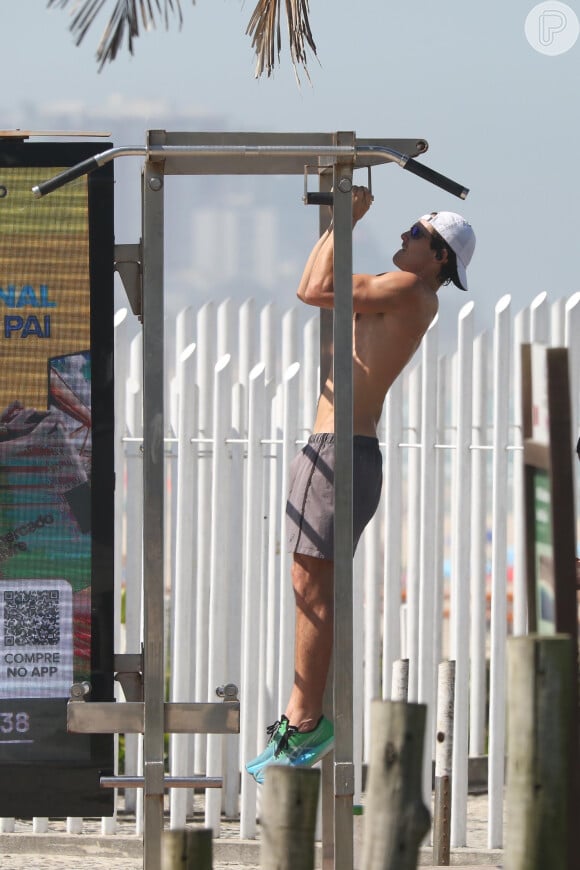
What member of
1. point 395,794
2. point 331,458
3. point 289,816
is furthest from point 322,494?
point 289,816

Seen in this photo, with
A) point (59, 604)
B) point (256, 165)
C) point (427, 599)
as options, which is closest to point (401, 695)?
point (427, 599)

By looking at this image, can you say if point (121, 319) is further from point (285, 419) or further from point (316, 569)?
point (316, 569)

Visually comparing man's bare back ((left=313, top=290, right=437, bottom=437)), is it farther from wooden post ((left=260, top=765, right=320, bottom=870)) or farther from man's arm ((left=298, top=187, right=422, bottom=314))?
wooden post ((left=260, top=765, right=320, bottom=870))

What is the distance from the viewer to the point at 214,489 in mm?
7543

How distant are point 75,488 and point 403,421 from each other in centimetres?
327

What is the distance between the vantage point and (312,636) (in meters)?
4.86

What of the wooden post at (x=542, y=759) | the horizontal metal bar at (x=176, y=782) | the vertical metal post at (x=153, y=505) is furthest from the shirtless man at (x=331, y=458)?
the wooden post at (x=542, y=759)

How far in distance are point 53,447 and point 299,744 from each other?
4.00ft

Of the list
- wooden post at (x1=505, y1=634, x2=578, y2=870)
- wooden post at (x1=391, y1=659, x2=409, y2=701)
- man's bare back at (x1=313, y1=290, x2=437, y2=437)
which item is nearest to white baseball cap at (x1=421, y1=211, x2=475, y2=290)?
man's bare back at (x1=313, y1=290, x2=437, y2=437)

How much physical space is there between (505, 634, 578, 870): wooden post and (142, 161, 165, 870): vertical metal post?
1274 mm

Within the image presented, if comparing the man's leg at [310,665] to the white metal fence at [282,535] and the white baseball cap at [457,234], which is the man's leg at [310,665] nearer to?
the white baseball cap at [457,234]

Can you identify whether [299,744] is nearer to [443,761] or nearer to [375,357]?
[375,357]

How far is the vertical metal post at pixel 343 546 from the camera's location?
14.4 feet

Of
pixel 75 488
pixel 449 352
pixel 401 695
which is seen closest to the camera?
pixel 75 488
